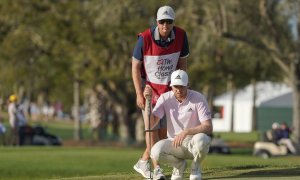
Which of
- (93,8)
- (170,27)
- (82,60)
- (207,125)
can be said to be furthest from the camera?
(82,60)

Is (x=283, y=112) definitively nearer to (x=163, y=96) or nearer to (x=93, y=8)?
(x=93, y=8)

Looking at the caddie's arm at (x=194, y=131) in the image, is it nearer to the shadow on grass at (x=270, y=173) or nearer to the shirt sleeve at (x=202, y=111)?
the shirt sleeve at (x=202, y=111)

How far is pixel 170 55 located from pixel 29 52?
3366cm

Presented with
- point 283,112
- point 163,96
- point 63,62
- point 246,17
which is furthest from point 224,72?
point 163,96

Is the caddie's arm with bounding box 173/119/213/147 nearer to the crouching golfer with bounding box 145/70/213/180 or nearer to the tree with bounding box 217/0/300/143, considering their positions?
the crouching golfer with bounding box 145/70/213/180

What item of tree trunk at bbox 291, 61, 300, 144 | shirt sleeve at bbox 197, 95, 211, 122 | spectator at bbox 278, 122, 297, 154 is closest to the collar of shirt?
shirt sleeve at bbox 197, 95, 211, 122

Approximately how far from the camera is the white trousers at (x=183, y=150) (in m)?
11.0

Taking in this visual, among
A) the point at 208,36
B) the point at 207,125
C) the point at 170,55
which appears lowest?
the point at 207,125

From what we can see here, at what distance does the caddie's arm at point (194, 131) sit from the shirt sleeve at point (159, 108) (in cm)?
46

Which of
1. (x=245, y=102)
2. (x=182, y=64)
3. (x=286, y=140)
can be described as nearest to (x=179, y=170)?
(x=182, y=64)

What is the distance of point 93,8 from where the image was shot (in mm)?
40781

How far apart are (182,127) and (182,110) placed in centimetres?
22

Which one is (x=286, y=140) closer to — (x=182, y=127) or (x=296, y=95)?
(x=296, y=95)

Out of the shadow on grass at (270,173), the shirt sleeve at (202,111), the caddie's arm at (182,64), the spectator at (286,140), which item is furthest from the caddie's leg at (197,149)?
the spectator at (286,140)
